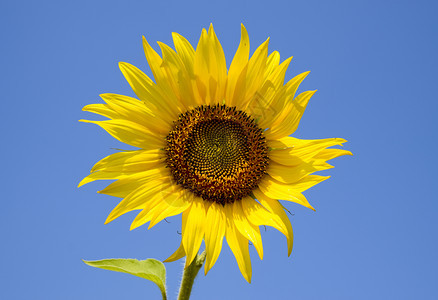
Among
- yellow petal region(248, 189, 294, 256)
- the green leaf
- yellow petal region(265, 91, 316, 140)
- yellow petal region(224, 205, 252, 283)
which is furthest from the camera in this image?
yellow petal region(265, 91, 316, 140)

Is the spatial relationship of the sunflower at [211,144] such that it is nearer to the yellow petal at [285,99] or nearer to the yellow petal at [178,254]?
the yellow petal at [285,99]

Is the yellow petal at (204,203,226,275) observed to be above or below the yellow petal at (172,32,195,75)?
below

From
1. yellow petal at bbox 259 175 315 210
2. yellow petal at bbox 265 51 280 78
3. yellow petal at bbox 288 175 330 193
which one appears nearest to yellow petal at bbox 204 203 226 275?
yellow petal at bbox 259 175 315 210

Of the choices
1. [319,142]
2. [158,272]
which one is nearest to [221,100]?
[319,142]

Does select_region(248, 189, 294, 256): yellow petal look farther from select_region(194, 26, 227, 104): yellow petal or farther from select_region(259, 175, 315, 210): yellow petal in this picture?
select_region(194, 26, 227, 104): yellow petal

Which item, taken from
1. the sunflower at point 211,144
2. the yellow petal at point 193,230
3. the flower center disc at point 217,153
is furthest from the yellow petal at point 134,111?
the yellow petal at point 193,230

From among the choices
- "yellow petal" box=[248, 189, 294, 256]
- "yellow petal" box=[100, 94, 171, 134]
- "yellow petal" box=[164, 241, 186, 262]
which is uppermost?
"yellow petal" box=[100, 94, 171, 134]

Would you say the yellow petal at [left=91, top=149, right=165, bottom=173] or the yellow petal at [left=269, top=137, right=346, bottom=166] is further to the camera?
the yellow petal at [left=269, top=137, right=346, bottom=166]

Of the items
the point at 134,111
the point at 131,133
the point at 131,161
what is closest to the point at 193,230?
the point at 131,161
